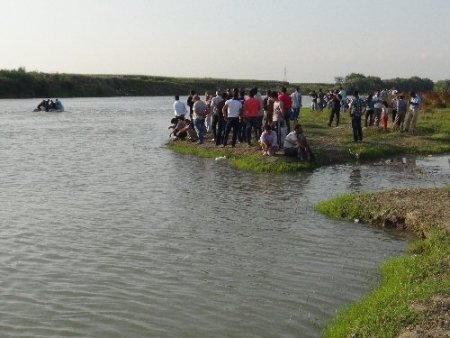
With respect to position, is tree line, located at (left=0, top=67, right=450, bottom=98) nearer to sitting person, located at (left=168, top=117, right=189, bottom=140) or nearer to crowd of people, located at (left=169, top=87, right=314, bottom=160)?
sitting person, located at (left=168, top=117, right=189, bottom=140)

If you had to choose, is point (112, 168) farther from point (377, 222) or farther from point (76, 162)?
point (377, 222)

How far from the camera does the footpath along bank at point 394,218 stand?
267 inches

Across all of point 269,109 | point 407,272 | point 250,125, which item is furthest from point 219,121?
point 407,272

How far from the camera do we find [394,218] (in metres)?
12.2

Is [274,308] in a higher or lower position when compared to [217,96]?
lower

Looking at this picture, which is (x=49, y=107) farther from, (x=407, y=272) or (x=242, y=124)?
(x=407, y=272)

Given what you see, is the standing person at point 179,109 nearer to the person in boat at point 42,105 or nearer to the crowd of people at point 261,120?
the crowd of people at point 261,120

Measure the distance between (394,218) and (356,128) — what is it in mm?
11535

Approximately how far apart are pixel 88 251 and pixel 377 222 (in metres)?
5.87

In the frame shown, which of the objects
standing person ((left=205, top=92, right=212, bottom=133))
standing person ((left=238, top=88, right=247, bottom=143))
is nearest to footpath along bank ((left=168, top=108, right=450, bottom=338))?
standing person ((left=238, top=88, right=247, bottom=143))

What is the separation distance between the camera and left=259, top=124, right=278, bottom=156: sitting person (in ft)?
66.1

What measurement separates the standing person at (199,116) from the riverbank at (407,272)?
35.8ft

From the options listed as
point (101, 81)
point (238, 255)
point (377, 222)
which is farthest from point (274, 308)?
point (101, 81)

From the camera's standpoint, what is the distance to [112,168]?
20531 mm
